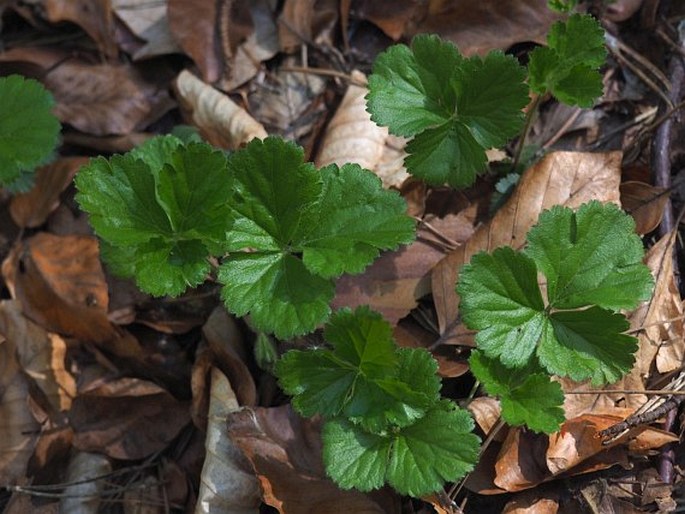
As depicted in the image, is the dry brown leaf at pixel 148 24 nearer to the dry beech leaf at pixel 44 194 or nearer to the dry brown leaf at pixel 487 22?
the dry beech leaf at pixel 44 194

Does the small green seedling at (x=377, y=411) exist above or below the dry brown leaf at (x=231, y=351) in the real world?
above

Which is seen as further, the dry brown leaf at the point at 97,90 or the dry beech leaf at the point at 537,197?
the dry brown leaf at the point at 97,90

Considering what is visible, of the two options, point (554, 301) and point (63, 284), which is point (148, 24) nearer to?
point (63, 284)

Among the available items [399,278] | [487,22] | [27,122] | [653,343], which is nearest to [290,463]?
[399,278]

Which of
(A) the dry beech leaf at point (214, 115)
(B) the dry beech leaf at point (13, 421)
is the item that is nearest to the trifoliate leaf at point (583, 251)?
(A) the dry beech leaf at point (214, 115)

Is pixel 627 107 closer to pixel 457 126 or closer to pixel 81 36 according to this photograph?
pixel 457 126

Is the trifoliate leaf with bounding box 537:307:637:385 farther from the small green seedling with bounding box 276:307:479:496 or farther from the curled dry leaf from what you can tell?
the curled dry leaf

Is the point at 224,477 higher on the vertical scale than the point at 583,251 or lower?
lower
